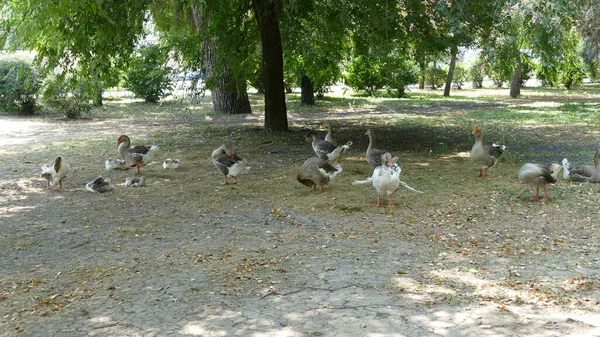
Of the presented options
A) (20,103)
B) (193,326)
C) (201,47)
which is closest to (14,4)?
(201,47)

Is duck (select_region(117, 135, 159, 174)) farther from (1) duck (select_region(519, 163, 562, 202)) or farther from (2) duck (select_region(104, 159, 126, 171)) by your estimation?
(1) duck (select_region(519, 163, 562, 202))

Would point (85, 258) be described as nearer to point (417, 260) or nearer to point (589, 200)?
point (417, 260)

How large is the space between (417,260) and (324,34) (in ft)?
31.3

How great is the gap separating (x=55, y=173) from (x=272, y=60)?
7591 mm

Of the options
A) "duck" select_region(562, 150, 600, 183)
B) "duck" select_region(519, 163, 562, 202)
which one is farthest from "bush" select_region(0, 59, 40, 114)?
"duck" select_region(519, 163, 562, 202)

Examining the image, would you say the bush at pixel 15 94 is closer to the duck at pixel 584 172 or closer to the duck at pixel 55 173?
the duck at pixel 55 173

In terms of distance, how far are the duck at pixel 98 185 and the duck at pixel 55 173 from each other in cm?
47

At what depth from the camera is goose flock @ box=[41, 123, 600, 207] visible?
9.07 meters

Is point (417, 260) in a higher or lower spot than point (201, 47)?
lower

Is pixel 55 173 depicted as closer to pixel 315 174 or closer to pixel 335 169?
pixel 315 174

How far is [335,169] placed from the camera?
10.4m

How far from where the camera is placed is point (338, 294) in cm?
577

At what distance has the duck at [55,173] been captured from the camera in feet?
34.7

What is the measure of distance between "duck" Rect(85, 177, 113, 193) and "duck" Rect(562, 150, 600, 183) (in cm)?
783
